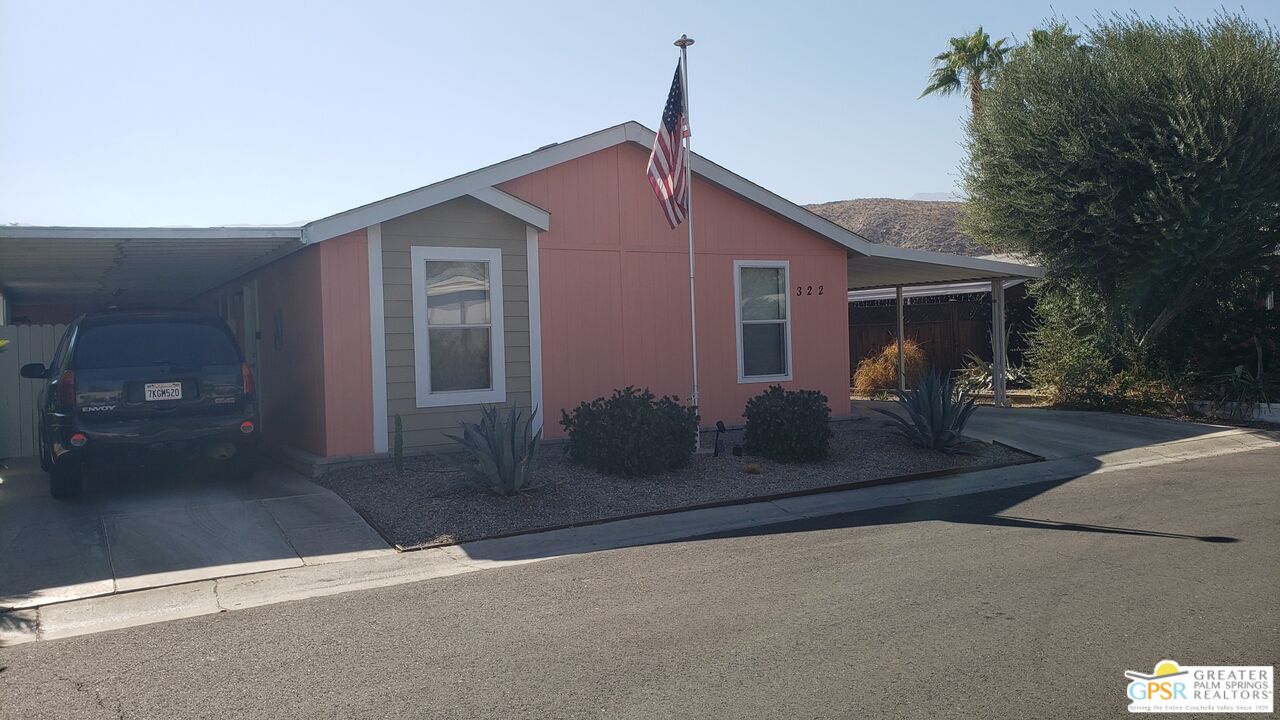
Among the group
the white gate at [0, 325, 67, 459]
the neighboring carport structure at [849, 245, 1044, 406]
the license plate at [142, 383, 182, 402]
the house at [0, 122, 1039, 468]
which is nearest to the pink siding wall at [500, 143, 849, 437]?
the house at [0, 122, 1039, 468]

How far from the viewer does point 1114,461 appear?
11.6 m

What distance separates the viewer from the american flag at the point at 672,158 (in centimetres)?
1075

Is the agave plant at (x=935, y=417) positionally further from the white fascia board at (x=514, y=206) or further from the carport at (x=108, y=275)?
the carport at (x=108, y=275)

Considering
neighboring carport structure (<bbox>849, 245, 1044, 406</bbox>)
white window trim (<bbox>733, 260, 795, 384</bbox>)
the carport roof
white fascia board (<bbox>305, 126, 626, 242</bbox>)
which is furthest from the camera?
neighboring carport structure (<bbox>849, 245, 1044, 406</bbox>)

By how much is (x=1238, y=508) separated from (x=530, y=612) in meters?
6.32

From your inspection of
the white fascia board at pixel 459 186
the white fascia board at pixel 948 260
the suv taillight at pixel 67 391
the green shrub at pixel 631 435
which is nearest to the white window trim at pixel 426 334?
the white fascia board at pixel 459 186

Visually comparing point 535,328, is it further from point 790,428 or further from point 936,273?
point 936,273

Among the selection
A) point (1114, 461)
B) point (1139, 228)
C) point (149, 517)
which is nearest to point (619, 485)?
point (149, 517)

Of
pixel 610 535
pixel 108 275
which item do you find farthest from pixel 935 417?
pixel 108 275

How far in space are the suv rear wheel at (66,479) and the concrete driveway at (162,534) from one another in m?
0.13

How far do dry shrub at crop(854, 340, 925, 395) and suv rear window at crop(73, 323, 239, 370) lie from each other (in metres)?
13.2

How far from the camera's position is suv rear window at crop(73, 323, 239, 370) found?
9.05m

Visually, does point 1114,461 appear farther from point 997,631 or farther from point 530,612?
point 530,612

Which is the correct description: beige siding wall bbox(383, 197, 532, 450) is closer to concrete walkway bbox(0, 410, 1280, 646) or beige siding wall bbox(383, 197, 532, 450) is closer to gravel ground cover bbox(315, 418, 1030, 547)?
gravel ground cover bbox(315, 418, 1030, 547)
